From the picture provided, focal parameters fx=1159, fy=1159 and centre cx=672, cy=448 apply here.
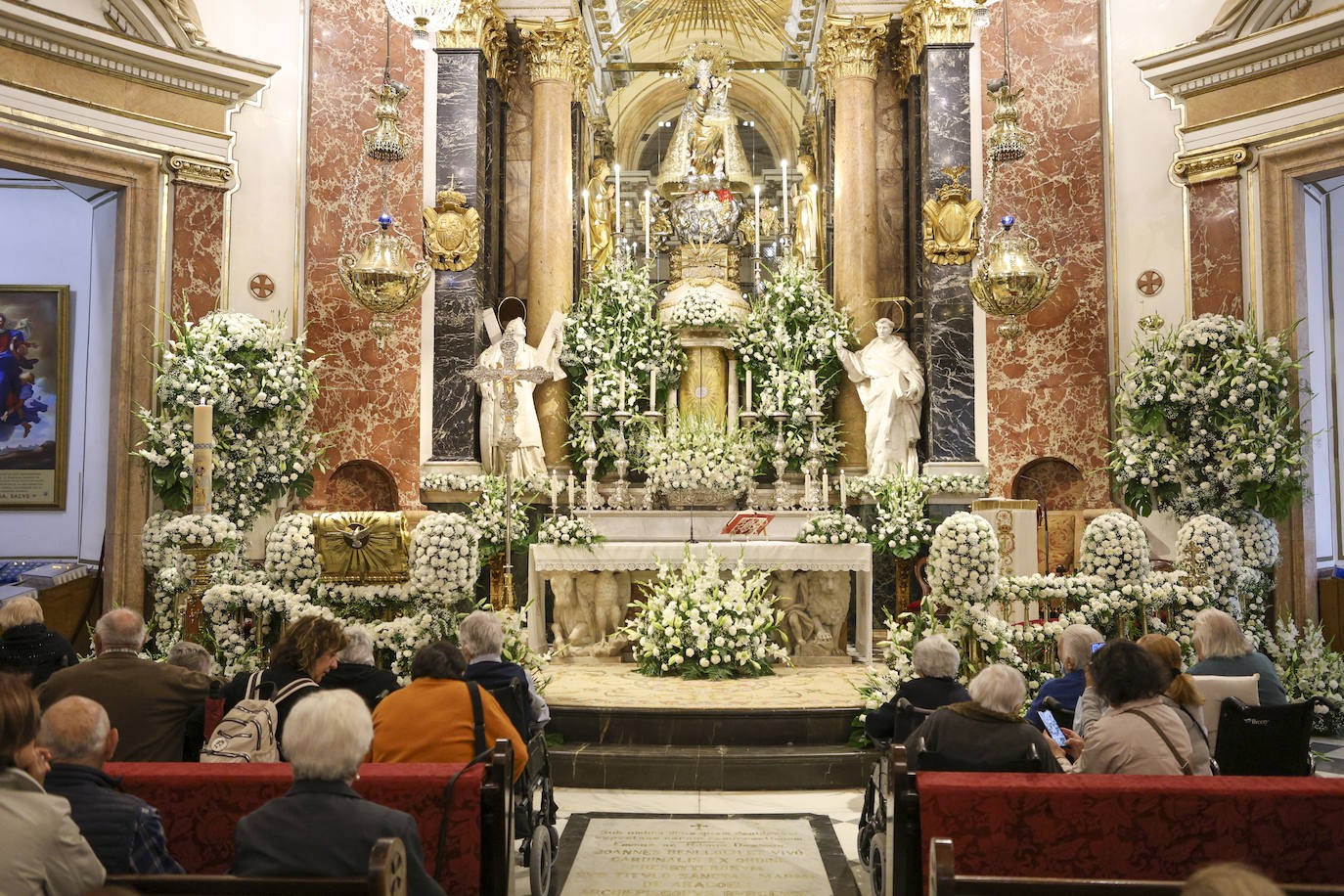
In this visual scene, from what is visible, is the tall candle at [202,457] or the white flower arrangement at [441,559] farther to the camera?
the tall candle at [202,457]

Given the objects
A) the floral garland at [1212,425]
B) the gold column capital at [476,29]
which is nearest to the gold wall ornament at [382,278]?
the gold column capital at [476,29]

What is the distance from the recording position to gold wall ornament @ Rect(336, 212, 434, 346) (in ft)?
35.1

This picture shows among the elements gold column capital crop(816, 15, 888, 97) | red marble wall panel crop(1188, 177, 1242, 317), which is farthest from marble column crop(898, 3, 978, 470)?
red marble wall panel crop(1188, 177, 1242, 317)

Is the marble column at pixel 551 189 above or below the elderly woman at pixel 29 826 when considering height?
above

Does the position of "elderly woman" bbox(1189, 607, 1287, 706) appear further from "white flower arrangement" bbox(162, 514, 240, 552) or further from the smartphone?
"white flower arrangement" bbox(162, 514, 240, 552)

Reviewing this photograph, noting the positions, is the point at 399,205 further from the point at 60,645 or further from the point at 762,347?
the point at 60,645

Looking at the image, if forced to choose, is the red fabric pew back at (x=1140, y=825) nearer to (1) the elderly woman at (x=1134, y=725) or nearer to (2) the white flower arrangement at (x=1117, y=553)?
(1) the elderly woman at (x=1134, y=725)

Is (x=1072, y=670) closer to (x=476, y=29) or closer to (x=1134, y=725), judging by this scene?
(x=1134, y=725)

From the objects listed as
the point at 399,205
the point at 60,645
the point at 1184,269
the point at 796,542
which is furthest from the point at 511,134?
the point at 60,645

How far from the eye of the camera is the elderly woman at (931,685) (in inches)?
217

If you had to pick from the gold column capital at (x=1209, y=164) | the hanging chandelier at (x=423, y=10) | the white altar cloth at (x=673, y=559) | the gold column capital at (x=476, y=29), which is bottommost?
the white altar cloth at (x=673, y=559)

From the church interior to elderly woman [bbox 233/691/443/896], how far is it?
5.87 feet

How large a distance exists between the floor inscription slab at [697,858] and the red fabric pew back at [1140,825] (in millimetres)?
1898

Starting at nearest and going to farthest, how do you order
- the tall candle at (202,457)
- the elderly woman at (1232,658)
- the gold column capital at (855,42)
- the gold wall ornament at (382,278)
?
1. the elderly woman at (1232,658)
2. the tall candle at (202,457)
3. the gold wall ornament at (382,278)
4. the gold column capital at (855,42)
